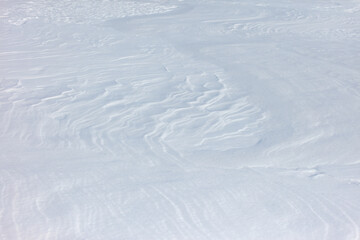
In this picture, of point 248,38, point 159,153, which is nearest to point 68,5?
point 248,38

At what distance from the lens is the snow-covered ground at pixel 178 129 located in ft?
3.23

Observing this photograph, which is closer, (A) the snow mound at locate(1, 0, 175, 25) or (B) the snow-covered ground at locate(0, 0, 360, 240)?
(B) the snow-covered ground at locate(0, 0, 360, 240)

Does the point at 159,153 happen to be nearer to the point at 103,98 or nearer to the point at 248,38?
Answer: the point at 103,98

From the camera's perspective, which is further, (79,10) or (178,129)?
(79,10)

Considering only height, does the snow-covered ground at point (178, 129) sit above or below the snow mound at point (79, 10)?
below

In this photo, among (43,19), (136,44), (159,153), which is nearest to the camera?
(159,153)

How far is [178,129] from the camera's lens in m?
1.38

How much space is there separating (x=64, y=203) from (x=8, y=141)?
353 millimetres

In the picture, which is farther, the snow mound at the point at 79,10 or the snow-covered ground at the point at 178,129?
the snow mound at the point at 79,10

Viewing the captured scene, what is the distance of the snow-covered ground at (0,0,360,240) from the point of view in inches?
38.8

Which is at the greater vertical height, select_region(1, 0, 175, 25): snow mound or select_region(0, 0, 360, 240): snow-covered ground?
select_region(1, 0, 175, 25): snow mound

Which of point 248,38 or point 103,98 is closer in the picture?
point 103,98

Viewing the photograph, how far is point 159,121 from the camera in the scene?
1.43 m

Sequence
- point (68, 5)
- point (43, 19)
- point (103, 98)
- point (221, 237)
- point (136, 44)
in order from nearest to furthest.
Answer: point (221, 237), point (103, 98), point (136, 44), point (43, 19), point (68, 5)
